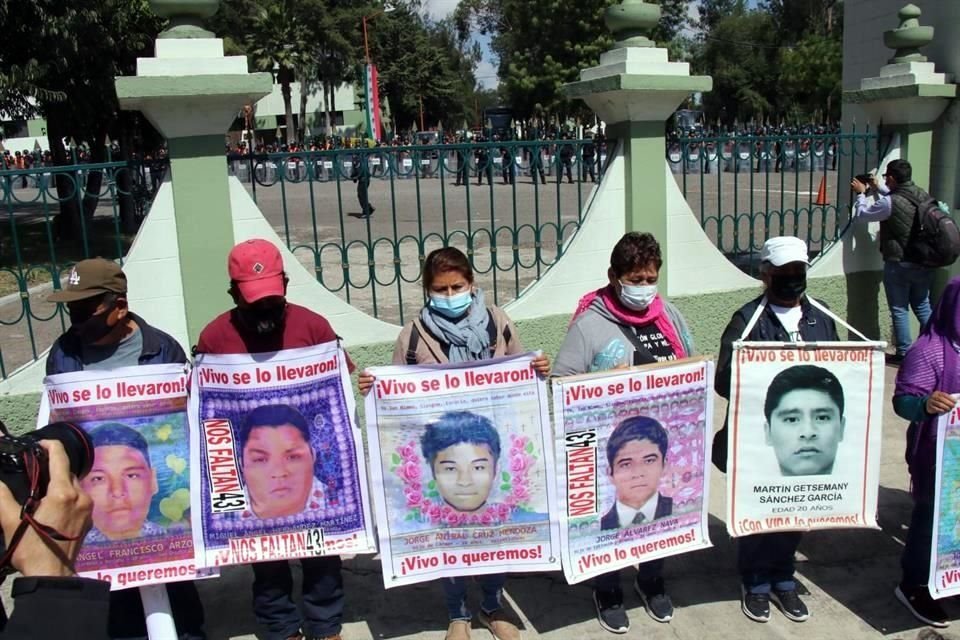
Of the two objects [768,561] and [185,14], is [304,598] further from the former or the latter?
[185,14]

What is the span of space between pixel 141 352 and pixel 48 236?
1.72m

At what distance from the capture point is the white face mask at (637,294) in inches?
139

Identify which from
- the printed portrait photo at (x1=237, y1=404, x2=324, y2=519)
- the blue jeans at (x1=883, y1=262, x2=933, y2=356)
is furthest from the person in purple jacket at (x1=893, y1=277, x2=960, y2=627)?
the blue jeans at (x1=883, y1=262, x2=933, y2=356)

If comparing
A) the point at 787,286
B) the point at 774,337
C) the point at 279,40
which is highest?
the point at 279,40

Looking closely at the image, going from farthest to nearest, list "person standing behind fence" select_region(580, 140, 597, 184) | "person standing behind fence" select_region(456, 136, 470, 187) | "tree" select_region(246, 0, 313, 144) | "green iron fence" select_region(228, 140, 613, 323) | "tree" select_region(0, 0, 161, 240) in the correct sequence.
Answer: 1. "tree" select_region(246, 0, 313, 144)
2. "tree" select_region(0, 0, 161, 240)
3. "person standing behind fence" select_region(580, 140, 597, 184)
4. "person standing behind fence" select_region(456, 136, 470, 187)
5. "green iron fence" select_region(228, 140, 613, 323)

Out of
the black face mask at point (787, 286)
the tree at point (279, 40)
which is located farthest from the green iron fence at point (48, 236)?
the tree at point (279, 40)

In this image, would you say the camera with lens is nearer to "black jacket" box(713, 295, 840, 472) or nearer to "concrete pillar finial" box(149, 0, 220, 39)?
"black jacket" box(713, 295, 840, 472)

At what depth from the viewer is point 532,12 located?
37.1 meters

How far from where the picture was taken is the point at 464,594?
12.0 ft

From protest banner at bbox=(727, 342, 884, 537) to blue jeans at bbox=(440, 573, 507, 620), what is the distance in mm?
1052

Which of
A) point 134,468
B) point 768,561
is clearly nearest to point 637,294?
point 768,561

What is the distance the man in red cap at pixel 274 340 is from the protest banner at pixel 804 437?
172 cm

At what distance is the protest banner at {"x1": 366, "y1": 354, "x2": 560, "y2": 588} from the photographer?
336 cm

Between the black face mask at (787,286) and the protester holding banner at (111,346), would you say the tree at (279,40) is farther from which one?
the black face mask at (787,286)
